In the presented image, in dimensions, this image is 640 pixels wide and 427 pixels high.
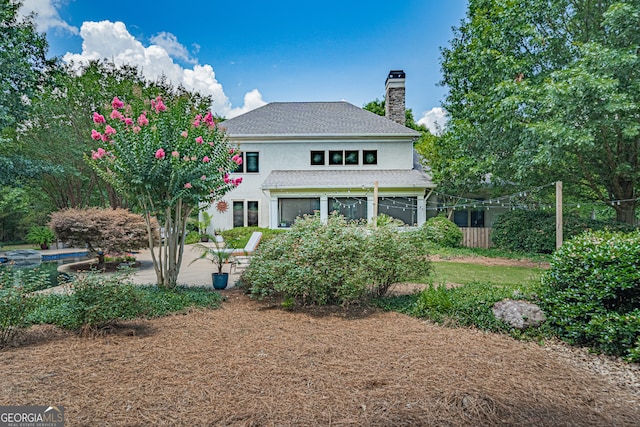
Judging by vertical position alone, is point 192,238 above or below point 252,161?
below

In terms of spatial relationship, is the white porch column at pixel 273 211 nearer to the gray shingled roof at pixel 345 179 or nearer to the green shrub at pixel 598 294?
the gray shingled roof at pixel 345 179

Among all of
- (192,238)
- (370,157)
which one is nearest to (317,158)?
(370,157)

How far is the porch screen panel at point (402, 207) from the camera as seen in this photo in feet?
58.4

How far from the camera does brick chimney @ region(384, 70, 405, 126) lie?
20.4 meters

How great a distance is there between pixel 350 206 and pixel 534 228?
27.7 feet

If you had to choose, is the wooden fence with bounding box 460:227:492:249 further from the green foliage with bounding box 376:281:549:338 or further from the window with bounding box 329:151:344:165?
the green foliage with bounding box 376:281:549:338

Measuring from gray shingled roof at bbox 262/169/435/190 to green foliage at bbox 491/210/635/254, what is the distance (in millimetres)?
3729

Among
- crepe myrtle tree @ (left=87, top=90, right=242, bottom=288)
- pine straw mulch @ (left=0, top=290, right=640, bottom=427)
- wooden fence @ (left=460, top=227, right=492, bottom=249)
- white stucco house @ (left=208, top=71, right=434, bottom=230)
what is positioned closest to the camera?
pine straw mulch @ (left=0, top=290, right=640, bottom=427)

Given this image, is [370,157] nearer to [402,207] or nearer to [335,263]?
[402,207]

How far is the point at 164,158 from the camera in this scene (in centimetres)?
625

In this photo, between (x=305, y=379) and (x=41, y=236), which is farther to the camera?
(x=41, y=236)

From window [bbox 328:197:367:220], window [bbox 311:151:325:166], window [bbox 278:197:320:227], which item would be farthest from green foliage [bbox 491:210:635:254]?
window [bbox 311:151:325:166]

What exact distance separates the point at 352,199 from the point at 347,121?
517cm

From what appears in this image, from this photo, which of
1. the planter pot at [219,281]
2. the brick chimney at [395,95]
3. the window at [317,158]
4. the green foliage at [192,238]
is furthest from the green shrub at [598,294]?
the brick chimney at [395,95]
